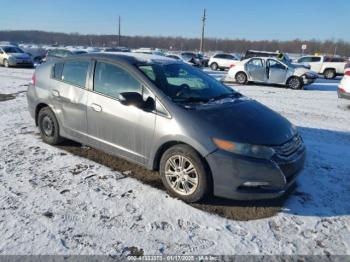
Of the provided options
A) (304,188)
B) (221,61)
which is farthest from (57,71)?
(221,61)

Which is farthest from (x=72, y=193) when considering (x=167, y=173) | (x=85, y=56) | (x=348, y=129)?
(x=348, y=129)

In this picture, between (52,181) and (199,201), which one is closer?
(199,201)

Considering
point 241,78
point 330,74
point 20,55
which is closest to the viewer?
point 241,78

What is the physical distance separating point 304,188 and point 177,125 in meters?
2.00

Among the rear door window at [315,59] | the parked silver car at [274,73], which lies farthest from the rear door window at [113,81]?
the rear door window at [315,59]

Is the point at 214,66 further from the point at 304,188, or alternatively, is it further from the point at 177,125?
the point at 177,125

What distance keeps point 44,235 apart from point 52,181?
1310mm

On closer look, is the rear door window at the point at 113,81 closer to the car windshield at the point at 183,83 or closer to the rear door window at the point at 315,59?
the car windshield at the point at 183,83

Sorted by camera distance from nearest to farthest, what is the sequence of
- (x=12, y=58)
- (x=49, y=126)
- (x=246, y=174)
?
(x=246, y=174) → (x=49, y=126) → (x=12, y=58)

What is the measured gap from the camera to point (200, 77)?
533 centimetres

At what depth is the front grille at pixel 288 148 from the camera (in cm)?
393

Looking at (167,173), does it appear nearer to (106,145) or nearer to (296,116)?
(106,145)

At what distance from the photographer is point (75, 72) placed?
17.9 feet

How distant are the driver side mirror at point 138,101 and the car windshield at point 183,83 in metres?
0.24
